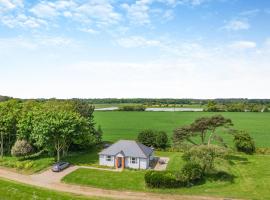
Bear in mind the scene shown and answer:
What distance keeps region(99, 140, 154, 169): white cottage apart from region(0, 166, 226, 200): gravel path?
218 inches

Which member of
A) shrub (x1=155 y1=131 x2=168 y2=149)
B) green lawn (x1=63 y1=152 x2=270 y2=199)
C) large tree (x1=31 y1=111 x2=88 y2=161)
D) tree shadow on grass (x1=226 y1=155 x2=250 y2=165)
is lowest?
green lawn (x1=63 y1=152 x2=270 y2=199)

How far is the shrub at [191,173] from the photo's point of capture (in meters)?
35.2

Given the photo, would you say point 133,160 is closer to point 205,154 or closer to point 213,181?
point 205,154

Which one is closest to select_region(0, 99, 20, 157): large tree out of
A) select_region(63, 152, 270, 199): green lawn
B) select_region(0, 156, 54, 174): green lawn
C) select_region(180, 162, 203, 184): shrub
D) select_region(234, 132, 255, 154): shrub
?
select_region(0, 156, 54, 174): green lawn

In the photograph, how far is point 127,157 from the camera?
147 feet

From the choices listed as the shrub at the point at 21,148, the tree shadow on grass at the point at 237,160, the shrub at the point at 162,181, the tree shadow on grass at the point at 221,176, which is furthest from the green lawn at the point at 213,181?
the shrub at the point at 21,148

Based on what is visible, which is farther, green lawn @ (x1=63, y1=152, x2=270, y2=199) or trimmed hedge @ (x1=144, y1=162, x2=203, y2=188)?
trimmed hedge @ (x1=144, y1=162, x2=203, y2=188)

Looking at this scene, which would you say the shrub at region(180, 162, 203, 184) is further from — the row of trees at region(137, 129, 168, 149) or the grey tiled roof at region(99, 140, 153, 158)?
the row of trees at region(137, 129, 168, 149)

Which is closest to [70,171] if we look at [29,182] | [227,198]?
[29,182]

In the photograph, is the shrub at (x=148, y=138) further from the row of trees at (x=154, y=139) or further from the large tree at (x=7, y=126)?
the large tree at (x=7, y=126)

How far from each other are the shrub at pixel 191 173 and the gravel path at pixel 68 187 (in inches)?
138

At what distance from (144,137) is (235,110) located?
123 metres

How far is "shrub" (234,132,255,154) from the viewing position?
56.0 m

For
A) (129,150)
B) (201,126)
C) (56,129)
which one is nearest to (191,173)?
(129,150)
